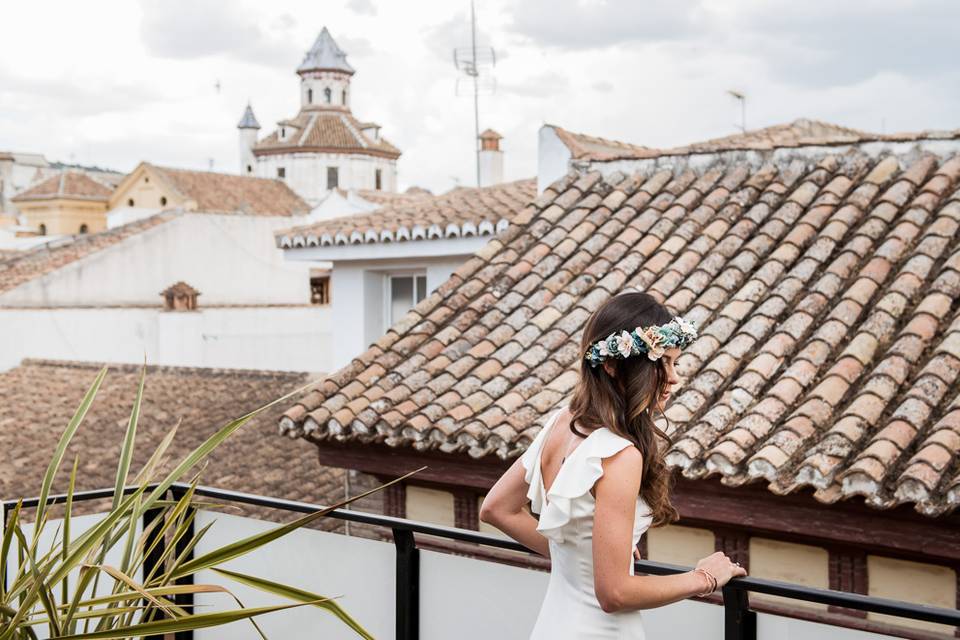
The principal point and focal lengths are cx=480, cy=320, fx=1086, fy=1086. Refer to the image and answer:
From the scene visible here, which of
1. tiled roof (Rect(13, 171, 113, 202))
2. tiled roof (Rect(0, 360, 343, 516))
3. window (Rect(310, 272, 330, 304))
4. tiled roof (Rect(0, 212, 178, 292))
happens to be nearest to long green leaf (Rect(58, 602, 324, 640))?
tiled roof (Rect(0, 360, 343, 516))

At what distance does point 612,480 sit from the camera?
7.60 feet

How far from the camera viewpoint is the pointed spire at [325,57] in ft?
237

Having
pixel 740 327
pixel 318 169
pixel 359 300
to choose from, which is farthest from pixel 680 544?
pixel 318 169

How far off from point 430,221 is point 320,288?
58.4 feet

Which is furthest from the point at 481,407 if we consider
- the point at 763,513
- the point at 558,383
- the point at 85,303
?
the point at 85,303

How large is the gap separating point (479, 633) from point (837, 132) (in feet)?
38.5

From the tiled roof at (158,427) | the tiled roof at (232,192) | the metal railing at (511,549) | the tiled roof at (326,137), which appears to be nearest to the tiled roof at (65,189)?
the tiled roof at (232,192)

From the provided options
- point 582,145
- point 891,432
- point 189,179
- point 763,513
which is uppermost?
point 189,179

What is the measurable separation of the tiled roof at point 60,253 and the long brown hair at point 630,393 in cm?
2024

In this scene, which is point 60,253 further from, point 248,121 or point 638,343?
point 248,121

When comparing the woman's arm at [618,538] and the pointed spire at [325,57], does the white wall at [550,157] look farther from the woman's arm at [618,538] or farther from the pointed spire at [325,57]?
the pointed spire at [325,57]

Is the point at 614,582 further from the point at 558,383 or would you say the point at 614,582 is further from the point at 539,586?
the point at 558,383

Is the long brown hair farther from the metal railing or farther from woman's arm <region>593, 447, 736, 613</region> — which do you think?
the metal railing

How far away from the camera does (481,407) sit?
23.5ft
